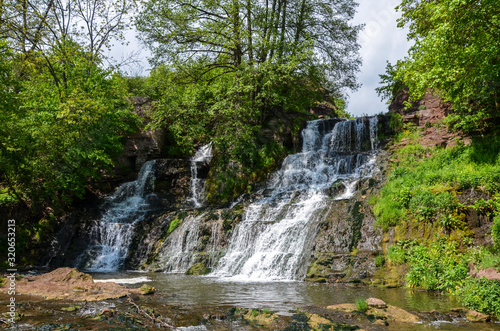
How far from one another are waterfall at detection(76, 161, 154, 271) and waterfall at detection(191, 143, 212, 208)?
2542 millimetres

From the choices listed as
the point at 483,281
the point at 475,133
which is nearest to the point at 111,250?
the point at 483,281

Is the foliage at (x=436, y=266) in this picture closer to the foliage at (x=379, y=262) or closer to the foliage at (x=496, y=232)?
the foliage at (x=379, y=262)

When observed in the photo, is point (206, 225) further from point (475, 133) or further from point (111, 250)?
point (475, 133)

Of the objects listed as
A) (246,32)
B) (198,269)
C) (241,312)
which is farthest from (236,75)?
(241,312)

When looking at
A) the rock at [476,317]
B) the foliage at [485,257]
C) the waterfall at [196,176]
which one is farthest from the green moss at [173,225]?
the rock at [476,317]

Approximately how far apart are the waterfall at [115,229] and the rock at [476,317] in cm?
1319

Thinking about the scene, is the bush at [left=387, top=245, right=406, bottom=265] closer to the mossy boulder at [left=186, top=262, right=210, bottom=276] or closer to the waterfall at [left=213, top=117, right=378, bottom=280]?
the waterfall at [left=213, top=117, right=378, bottom=280]

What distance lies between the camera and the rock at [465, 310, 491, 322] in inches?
236

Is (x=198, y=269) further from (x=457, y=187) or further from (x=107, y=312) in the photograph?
(x=457, y=187)

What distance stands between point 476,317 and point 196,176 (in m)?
18.1

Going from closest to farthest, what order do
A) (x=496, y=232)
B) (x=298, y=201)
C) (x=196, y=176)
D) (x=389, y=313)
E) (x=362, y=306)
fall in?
1. (x=389, y=313)
2. (x=362, y=306)
3. (x=496, y=232)
4. (x=298, y=201)
5. (x=196, y=176)

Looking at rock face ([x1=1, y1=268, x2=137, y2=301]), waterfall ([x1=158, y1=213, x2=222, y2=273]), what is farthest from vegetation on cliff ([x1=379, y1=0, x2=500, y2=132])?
rock face ([x1=1, y1=268, x2=137, y2=301])

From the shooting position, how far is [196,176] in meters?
22.6

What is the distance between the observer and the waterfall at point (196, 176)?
21453 mm
